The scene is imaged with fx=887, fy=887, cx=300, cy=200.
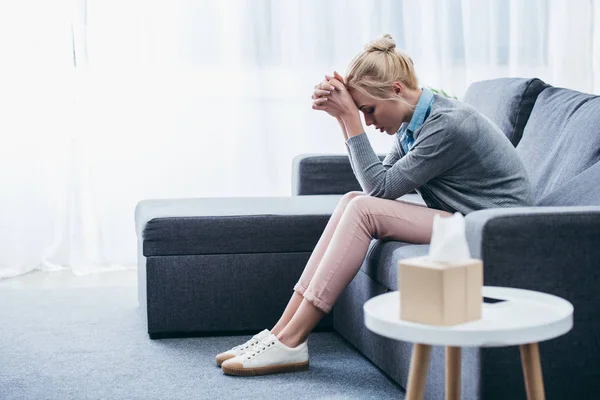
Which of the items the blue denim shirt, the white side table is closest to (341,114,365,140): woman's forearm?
the blue denim shirt

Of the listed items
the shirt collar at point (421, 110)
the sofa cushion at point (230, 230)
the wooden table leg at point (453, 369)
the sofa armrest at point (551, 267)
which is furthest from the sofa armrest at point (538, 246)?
the sofa cushion at point (230, 230)

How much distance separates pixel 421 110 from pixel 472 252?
596 millimetres

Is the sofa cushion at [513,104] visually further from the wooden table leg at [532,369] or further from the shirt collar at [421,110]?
the wooden table leg at [532,369]

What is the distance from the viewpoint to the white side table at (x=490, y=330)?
4.31ft

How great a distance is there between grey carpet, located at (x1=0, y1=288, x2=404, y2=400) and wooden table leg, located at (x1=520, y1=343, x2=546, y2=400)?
0.75 m

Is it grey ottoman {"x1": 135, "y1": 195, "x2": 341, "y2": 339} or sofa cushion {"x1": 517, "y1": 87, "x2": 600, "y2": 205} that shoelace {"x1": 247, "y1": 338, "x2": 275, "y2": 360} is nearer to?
grey ottoman {"x1": 135, "y1": 195, "x2": 341, "y2": 339}

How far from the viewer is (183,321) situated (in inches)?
108

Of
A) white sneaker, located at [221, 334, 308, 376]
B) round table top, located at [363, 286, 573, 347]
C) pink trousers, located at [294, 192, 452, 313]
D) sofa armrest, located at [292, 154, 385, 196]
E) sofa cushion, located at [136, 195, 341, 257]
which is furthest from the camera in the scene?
sofa armrest, located at [292, 154, 385, 196]

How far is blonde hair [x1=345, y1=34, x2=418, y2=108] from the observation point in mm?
2271

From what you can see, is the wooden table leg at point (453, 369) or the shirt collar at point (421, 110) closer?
the wooden table leg at point (453, 369)

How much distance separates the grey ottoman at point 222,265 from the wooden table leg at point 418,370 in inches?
50.8

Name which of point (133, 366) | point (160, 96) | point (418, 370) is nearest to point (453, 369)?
point (418, 370)

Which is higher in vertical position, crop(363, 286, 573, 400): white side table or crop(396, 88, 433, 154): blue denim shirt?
crop(396, 88, 433, 154): blue denim shirt

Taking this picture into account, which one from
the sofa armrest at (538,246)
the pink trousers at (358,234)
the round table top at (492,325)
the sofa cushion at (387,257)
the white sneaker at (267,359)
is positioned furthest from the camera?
the white sneaker at (267,359)
